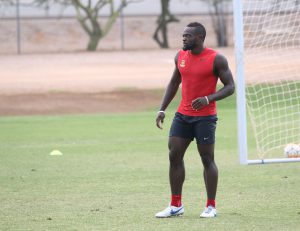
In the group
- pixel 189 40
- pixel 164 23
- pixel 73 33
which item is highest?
pixel 189 40

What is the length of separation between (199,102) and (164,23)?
36703 mm

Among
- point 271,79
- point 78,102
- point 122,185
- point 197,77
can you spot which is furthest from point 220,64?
point 78,102

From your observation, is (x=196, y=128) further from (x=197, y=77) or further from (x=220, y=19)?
(x=220, y=19)

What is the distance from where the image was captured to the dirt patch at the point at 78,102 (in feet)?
93.7

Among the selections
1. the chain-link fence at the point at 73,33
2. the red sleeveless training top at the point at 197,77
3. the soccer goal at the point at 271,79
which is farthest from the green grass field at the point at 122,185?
the chain-link fence at the point at 73,33

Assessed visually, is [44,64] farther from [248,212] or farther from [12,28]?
[248,212]

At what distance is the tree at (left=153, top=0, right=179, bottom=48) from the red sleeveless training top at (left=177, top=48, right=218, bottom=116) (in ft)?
116

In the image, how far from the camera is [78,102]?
29953 mm

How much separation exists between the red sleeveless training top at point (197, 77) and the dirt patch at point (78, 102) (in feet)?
58.1

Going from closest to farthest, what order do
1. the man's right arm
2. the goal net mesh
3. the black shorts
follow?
1. the black shorts
2. the man's right arm
3. the goal net mesh

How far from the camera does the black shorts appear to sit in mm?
10500

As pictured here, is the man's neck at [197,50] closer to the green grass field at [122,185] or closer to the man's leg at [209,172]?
the man's leg at [209,172]

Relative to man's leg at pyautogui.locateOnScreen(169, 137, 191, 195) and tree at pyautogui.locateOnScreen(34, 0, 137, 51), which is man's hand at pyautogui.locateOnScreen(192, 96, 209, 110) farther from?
tree at pyautogui.locateOnScreen(34, 0, 137, 51)

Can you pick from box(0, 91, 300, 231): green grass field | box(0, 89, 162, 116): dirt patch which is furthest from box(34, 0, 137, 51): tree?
box(0, 91, 300, 231): green grass field
